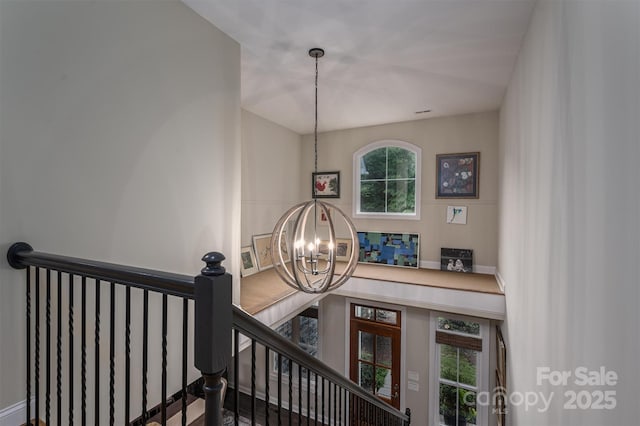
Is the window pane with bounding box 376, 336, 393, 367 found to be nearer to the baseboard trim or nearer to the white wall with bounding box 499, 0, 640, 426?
the white wall with bounding box 499, 0, 640, 426

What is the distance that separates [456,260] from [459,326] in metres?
0.91

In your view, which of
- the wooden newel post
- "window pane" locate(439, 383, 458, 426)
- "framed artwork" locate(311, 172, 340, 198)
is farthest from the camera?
"framed artwork" locate(311, 172, 340, 198)

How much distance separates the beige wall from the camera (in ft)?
14.0

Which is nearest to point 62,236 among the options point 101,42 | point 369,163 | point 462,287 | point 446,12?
point 101,42

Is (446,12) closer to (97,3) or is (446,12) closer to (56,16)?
(97,3)

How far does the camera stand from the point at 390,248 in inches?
193

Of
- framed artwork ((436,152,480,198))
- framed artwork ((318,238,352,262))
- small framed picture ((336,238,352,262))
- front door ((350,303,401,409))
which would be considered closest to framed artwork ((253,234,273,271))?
framed artwork ((318,238,352,262))

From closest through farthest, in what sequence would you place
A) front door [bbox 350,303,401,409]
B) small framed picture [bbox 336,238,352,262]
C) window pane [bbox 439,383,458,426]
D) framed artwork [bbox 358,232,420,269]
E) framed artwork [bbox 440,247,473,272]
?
1. window pane [bbox 439,383,458,426]
2. framed artwork [bbox 440,247,473,272]
3. front door [bbox 350,303,401,409]
4. framed artwork [bbox 358,232,420,269]
5. small framed picture [bbox 336,238,352,262]

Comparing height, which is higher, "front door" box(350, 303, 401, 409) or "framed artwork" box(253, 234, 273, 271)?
"framed artwork" box(253, 234, 273, 271)

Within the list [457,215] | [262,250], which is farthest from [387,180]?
[262,250]

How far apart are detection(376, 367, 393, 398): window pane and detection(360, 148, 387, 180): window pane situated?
3.04 metres

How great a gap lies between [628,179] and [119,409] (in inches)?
99.6

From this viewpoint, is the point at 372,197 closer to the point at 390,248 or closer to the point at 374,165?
the point at 374,165

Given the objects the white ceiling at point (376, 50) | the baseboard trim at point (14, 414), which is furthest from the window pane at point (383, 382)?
the baseboard trim at point (14, 414)
